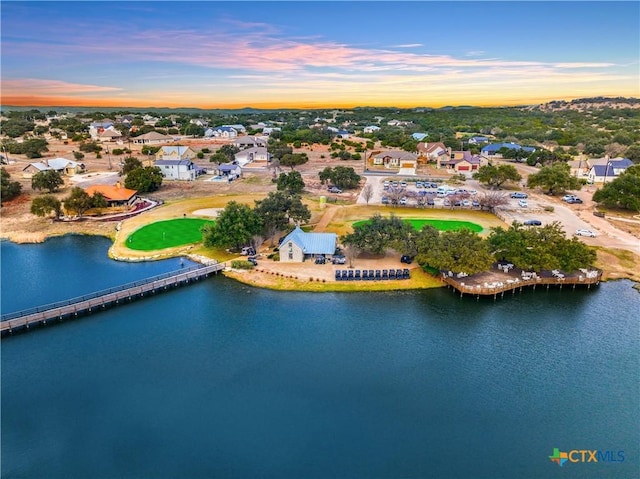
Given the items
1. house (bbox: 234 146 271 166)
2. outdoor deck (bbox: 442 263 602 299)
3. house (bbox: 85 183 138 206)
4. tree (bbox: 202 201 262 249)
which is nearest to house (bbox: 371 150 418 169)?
house (bbox: 234 146 271 166)

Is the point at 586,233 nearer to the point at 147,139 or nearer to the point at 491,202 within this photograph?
the point at 491,202

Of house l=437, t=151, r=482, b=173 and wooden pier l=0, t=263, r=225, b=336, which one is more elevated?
house l=437, t=151, r=482, b=173

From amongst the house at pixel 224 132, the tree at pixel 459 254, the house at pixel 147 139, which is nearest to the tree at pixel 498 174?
the tree at pixel 459 254

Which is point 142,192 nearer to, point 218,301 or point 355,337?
point 218,301

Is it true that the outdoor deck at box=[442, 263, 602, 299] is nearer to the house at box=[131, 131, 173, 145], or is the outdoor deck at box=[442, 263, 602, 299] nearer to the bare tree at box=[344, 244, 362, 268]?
the bare tree at box=[344, 244, 362, 268]

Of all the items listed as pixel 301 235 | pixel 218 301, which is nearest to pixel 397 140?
pixel 301 235

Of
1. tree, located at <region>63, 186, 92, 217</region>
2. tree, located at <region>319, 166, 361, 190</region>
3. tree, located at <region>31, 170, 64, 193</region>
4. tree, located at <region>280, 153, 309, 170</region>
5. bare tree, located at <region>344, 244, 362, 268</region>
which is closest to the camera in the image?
bare tree, located at <region>344, 244, 362, 268</region>

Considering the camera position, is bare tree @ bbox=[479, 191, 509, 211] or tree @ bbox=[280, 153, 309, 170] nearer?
bare tree @ bbox=[479, 191, 509, 211]
